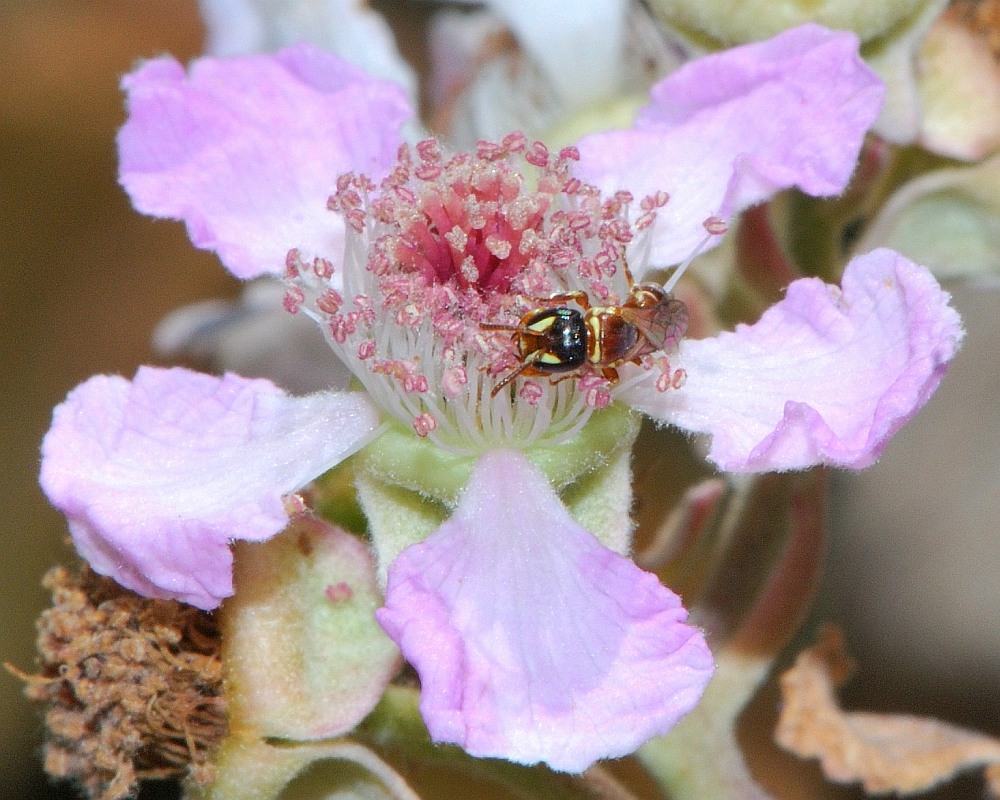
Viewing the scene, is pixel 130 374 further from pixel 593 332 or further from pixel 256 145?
pixel 593 332

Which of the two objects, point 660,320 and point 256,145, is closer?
point 660,320

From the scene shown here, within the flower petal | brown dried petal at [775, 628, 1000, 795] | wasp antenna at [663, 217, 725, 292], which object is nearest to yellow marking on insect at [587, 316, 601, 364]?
wasp antenna at [663, 217, 725, 292]

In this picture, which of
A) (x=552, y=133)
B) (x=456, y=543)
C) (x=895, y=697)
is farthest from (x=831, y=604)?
(x=456, y=543)

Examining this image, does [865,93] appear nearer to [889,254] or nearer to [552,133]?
[889,254]

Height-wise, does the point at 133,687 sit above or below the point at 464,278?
below

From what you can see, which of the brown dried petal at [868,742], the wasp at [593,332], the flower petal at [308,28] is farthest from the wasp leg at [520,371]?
the flower petal at [308,28]

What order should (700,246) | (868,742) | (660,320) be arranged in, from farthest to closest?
(868,742) < (700,246) < (660,320)

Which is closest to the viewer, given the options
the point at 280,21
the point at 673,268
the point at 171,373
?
the point at 171,373

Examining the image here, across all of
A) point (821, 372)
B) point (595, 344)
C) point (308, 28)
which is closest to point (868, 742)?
point (821, 372)
